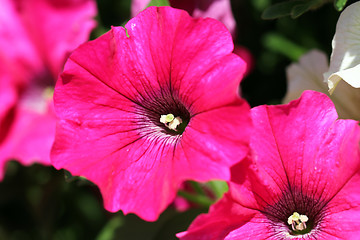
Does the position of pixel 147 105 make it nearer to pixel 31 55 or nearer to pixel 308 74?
pixel 308 74

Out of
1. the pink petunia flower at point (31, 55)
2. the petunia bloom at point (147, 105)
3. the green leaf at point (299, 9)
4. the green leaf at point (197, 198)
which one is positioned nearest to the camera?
the petunia bloom at point (147, 105)

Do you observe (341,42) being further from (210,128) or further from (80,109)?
(80,109)

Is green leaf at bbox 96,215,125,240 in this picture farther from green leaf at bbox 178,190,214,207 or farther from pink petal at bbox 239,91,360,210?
pink petal at bbox 239,91,360,210

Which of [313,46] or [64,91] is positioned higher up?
[64,91]

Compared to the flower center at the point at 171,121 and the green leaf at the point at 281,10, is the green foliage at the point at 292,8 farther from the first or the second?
the flower center at the point at 171,121

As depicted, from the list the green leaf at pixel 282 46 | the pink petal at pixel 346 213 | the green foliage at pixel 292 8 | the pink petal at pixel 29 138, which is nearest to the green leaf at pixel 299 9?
the green foliage at pixel 292 8

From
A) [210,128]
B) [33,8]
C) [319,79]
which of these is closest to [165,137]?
[210,128]
